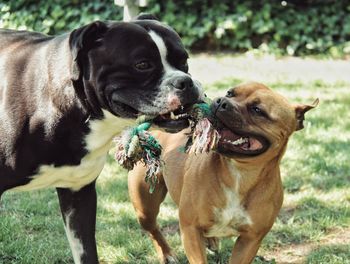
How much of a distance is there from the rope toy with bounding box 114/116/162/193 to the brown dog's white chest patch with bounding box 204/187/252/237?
54 cm

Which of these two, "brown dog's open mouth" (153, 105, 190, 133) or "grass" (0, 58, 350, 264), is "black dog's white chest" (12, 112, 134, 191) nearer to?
"brown dog's open mouth" (153, 105, 190, 133)

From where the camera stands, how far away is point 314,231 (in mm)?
4906

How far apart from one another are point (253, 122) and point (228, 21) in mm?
7397

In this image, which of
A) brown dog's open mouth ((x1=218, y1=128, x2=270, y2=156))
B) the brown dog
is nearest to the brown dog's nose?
the brown dog

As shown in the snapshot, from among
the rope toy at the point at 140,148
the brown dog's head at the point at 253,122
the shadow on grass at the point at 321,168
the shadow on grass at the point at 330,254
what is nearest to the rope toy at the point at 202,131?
the brown dog's head at the point at 253,122

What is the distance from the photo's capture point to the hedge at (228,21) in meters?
11.2

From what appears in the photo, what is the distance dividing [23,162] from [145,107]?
0.70 m

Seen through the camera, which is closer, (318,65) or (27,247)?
(27,247)

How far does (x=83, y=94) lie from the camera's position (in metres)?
3.51

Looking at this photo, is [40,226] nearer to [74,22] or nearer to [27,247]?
[27,247]

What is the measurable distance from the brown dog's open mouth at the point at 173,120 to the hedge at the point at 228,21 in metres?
7.74

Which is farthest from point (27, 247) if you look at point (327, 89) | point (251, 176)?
point (327, 89)

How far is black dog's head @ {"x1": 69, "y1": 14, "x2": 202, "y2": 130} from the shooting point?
342 centimetres

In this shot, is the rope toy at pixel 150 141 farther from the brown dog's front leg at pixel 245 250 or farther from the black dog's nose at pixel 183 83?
the brown dog's front leg at pixel 245 250
